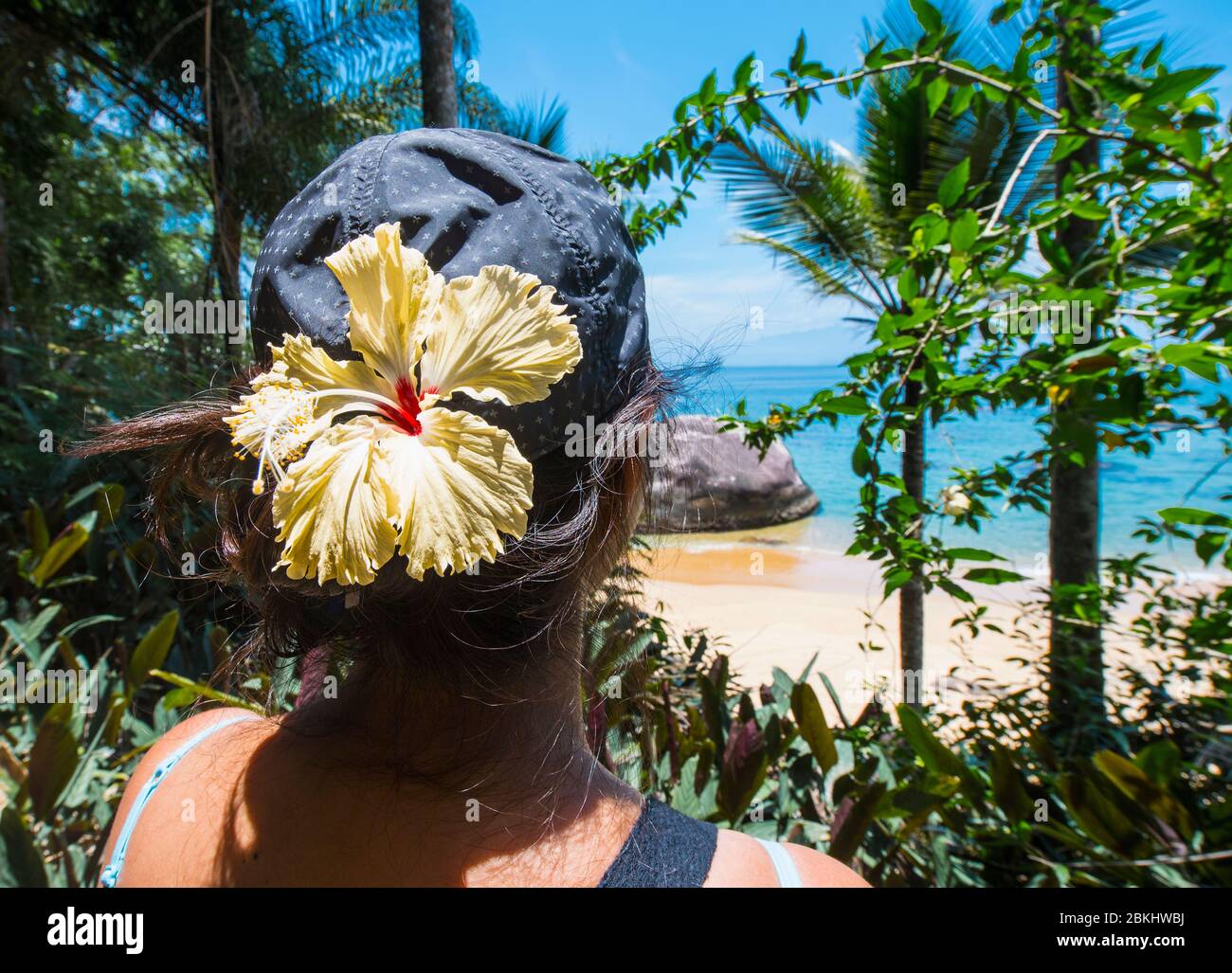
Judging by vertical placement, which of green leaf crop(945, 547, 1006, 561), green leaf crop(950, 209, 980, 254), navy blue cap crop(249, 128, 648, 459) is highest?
green leaf crop(950, 209, 980, 254)

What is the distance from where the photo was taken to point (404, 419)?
2.42ft

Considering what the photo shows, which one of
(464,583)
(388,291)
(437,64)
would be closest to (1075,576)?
(464,583)

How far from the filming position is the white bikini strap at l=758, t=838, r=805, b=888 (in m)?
0.82

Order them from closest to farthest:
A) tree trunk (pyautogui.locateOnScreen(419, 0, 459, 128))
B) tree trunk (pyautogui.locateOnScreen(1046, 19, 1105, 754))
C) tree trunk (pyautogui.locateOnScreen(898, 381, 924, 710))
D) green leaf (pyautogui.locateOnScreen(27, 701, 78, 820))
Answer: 1. green leaf (pyautogui.locateOnScreen(27, 701, 78, 820))
2. tree trunk (pyautogui.locateOnScreen(1046, 19, 1105, 754))
3. tree trunk (pyautogui.locateOnScreen(419, 0, 459, 128))
4. tree trunk (pyautogui.locateOnScreen(898, 381, 924, 710))

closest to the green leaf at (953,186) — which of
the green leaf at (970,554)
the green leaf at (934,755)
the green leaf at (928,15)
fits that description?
the green leaf at (928,15)

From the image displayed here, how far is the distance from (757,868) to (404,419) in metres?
0.63

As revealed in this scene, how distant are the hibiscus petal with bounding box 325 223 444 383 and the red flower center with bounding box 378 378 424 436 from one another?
3 cm

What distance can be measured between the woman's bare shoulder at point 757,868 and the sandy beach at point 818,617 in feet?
6.67

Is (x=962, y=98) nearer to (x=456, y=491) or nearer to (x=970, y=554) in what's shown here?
(x=970, y=554)

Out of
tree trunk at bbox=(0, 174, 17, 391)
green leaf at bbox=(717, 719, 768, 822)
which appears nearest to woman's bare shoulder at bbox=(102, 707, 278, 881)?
green leaf at bbox=(717, 719, 768, 822)

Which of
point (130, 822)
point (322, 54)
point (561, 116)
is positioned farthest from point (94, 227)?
point (130, 822)

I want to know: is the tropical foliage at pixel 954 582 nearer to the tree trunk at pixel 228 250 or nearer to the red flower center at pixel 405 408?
the red flower center at pixel 405 408

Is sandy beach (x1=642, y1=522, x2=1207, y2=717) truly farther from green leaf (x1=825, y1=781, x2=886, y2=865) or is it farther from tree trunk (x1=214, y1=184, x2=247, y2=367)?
tree trunk (x1=214, y1=184, x2=247, y2=367)

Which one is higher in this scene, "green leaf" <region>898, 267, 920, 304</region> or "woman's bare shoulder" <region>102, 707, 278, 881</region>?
"green leaf" <region>898, 267, 920, 304</region>
